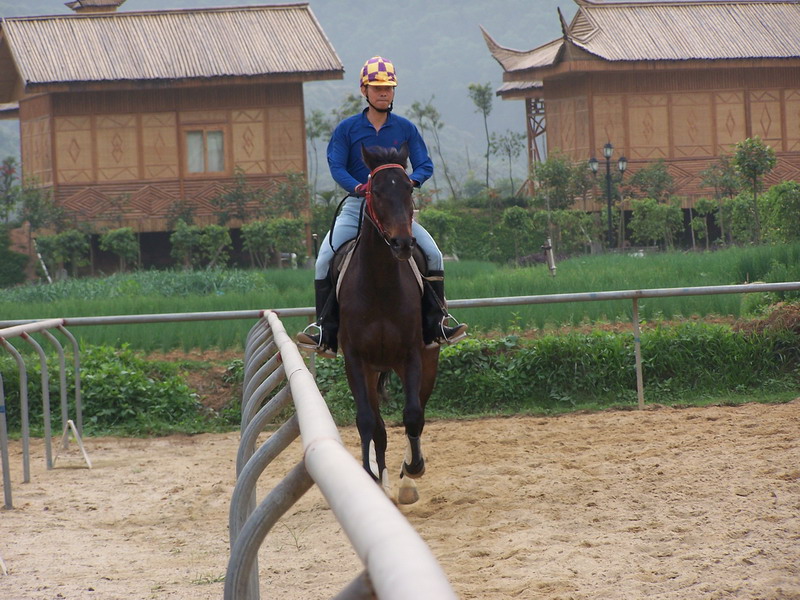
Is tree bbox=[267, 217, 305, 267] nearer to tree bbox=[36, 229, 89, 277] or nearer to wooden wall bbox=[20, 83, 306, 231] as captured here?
wooden wall bbox=[20, 83, 306, 231]

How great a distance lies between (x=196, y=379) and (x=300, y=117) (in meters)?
21.2

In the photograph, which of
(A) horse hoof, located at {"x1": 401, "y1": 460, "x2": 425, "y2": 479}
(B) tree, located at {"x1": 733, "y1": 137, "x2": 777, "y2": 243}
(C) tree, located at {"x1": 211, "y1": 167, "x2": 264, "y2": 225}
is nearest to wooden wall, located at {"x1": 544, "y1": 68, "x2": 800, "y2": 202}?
(B) tree, located at {"x1": 733, "y1": 137, "x2": 777, "y2": 243}

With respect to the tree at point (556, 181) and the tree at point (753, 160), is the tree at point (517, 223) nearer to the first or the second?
the tree at point (556, 181)

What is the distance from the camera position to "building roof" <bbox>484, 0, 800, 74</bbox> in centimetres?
3241

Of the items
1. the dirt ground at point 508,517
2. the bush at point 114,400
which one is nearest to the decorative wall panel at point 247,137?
the bush at point 114,400

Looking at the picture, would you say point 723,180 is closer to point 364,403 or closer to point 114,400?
point 114,400

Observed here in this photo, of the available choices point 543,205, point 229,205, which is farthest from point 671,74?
point 229,205

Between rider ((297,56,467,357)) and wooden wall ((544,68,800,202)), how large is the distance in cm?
2676

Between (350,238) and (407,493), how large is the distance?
173cm

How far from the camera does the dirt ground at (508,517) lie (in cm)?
470

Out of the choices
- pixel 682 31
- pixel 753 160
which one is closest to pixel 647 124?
pixel 682 31

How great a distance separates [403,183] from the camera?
19.3 ft

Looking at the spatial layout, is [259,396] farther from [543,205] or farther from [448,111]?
[448,111]

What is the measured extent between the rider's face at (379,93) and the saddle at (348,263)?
90cm
